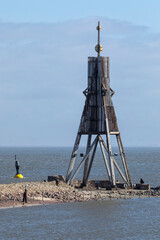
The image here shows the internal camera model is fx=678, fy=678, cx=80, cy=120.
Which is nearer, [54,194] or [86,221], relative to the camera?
[86,221]

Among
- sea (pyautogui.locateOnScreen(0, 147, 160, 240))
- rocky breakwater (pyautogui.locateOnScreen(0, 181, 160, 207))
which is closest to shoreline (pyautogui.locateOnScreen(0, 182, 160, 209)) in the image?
rocky breakwater (pyautogui.locateOnScreen(0, 181, 160, 207))

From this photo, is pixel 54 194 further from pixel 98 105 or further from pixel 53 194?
pixel 98 105

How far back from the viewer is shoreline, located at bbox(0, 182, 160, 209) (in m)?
48.5

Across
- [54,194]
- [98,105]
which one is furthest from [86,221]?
[98,105]

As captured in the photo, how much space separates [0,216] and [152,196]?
1499 cm

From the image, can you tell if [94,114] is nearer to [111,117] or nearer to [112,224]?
[111,117]

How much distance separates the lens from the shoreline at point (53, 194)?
48531 millimetres

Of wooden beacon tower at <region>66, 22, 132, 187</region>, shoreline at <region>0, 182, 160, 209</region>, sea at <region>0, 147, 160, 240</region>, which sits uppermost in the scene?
wooden beacon tower at <region>66, 22, 132, 187</region>

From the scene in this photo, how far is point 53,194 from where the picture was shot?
50875 millimetres

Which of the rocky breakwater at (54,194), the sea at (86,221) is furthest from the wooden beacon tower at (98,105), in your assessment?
the sea at (86,221)

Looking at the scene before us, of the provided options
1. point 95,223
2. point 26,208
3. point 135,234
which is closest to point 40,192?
point 26,208

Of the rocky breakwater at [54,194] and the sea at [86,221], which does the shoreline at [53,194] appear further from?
the sea at [86,221]

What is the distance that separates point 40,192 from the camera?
50844mm

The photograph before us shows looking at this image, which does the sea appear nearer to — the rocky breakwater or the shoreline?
the shoreline
